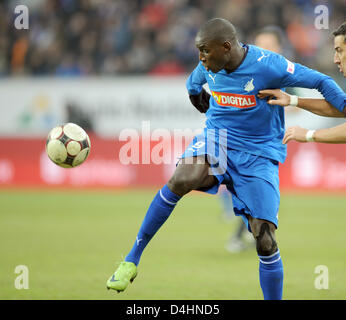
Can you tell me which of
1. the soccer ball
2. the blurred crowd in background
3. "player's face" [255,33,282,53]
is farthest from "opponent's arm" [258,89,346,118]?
the blurred crowd in background

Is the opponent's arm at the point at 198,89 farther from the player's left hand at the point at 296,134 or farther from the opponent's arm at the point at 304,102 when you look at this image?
the player's left hand at the point at 296,134

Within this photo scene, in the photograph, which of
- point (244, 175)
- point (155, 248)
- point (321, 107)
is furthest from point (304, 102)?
point (155, 248)

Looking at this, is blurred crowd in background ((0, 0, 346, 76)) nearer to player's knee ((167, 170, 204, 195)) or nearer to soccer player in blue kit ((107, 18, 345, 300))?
soccer player in blue kit ((107, 18, 345, 300))

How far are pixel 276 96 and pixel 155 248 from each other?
148 inches

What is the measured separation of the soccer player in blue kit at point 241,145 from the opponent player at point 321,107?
4.0 inches

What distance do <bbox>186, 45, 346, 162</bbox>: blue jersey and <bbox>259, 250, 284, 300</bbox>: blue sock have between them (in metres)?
0.83

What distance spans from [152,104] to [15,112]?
3235mm

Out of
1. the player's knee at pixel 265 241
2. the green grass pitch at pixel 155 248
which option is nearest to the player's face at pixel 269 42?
the green grass pitch at pixel 155 248

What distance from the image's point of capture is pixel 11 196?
42.3 ft

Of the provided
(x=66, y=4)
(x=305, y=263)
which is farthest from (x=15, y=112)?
(x=305, y=263)

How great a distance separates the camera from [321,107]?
4.84m

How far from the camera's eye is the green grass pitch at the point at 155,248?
5602 mm
